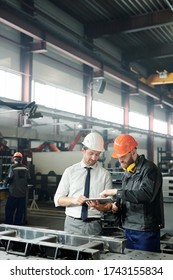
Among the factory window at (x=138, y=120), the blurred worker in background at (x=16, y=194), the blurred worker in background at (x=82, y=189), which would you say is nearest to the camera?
the blurred worker in background at (x=82, y=189)

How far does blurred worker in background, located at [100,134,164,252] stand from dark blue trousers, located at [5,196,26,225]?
15.6 feet

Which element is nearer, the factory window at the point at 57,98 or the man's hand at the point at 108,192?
the man's hand at the point at 108,192

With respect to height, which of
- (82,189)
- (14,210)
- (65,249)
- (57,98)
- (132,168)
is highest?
(57,98)

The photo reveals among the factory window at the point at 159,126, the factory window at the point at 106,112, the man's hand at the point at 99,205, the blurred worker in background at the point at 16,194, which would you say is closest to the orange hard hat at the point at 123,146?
the man's hand at the point at 99,205

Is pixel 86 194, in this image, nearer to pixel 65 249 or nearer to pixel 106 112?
pixel 65 249

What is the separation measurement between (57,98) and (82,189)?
296 inches

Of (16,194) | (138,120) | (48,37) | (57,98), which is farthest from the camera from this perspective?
(138,120)

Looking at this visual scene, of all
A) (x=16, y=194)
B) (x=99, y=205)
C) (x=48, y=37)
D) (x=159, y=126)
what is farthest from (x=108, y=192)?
(x=159, y=126)

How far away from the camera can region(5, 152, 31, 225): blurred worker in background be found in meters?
7.02

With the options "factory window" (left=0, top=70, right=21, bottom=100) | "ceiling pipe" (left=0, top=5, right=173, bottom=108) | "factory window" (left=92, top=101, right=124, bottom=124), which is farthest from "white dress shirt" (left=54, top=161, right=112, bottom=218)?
"factory window" (left=92, top=101, right=124, bottom=124)

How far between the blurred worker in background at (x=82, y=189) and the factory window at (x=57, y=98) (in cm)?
666

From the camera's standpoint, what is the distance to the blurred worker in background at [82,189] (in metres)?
2.74

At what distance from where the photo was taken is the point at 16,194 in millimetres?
7035

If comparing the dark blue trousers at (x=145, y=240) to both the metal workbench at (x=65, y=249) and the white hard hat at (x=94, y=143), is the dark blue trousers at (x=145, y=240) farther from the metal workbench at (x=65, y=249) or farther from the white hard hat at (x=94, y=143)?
the white hard hat at (x=94, y=143)
